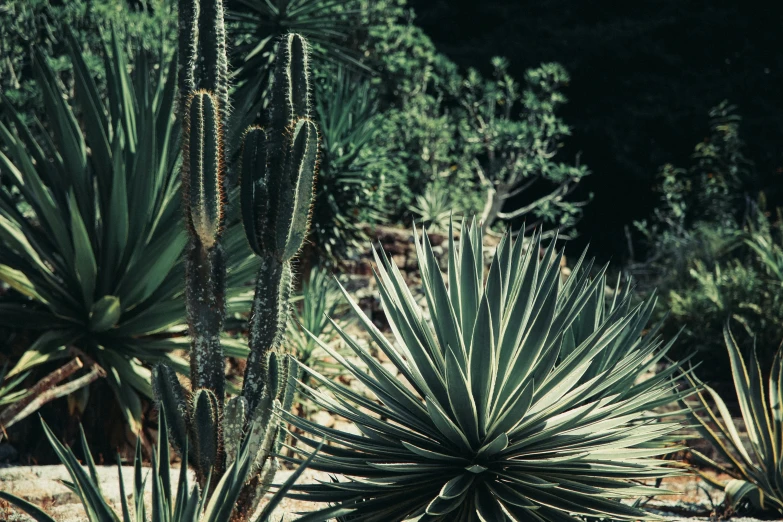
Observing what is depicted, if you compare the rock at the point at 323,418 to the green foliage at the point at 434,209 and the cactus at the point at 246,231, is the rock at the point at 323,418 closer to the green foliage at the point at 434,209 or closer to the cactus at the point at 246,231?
the cactus at the point at 246,231

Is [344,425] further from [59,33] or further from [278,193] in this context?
[59,33]

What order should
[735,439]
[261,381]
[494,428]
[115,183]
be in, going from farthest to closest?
1. [115,183]
2. [735,439]
3. [261,381]
4. [494,428]

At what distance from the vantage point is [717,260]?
8805 mm

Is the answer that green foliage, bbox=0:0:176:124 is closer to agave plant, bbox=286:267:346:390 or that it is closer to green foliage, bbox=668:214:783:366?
agave plant, bbox=286:267:346:390

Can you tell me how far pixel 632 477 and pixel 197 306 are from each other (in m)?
1.84

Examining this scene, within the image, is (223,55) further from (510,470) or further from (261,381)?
(510,470)

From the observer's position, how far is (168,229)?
493 cm

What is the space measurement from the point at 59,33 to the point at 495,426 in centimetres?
825

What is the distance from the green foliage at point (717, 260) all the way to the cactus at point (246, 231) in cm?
278

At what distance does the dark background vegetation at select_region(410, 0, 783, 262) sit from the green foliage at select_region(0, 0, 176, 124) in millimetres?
A: 4899

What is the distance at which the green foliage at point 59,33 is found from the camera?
888 centimetres

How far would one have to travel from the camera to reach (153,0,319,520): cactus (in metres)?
3.26

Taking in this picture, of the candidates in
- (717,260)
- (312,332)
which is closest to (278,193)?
(312,332)

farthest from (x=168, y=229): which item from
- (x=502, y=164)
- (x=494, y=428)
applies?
(x=502, y=164)
